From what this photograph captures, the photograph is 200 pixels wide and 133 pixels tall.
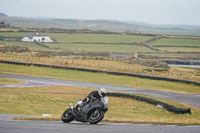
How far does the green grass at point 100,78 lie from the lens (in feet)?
188

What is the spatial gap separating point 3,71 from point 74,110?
47573mm

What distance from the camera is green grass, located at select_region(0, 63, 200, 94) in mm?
57259

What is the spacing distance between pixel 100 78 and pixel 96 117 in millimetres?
44378

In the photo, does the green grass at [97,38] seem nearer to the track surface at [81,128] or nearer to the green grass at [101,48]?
the green grass at [101,48]

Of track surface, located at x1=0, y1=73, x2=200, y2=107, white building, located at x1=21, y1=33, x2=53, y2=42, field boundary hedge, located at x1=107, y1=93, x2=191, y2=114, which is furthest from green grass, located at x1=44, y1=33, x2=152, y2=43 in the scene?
field boundary hedge, located at x1=107, y1=93, x2=191, y2=114

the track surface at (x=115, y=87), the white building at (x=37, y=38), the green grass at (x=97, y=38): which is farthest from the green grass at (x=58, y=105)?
the green grass at (x=97, y=38)

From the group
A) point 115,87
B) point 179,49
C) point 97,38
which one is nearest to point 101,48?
point 97,38

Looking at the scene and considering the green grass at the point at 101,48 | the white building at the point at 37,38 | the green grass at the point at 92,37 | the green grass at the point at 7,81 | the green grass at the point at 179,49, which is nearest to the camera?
the green grass at the point at 7,81

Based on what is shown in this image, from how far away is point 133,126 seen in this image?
17828 millimetres

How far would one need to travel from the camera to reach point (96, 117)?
1828cm

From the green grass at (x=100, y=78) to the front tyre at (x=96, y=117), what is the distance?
3738 centimetres

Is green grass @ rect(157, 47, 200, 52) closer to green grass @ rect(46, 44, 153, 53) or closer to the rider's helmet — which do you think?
green grass @ rect(46, 44, 153, 53)

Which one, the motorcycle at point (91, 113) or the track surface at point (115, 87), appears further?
the track surface at point (115, 87)

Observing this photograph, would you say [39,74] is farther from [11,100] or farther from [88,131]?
[88,131]
